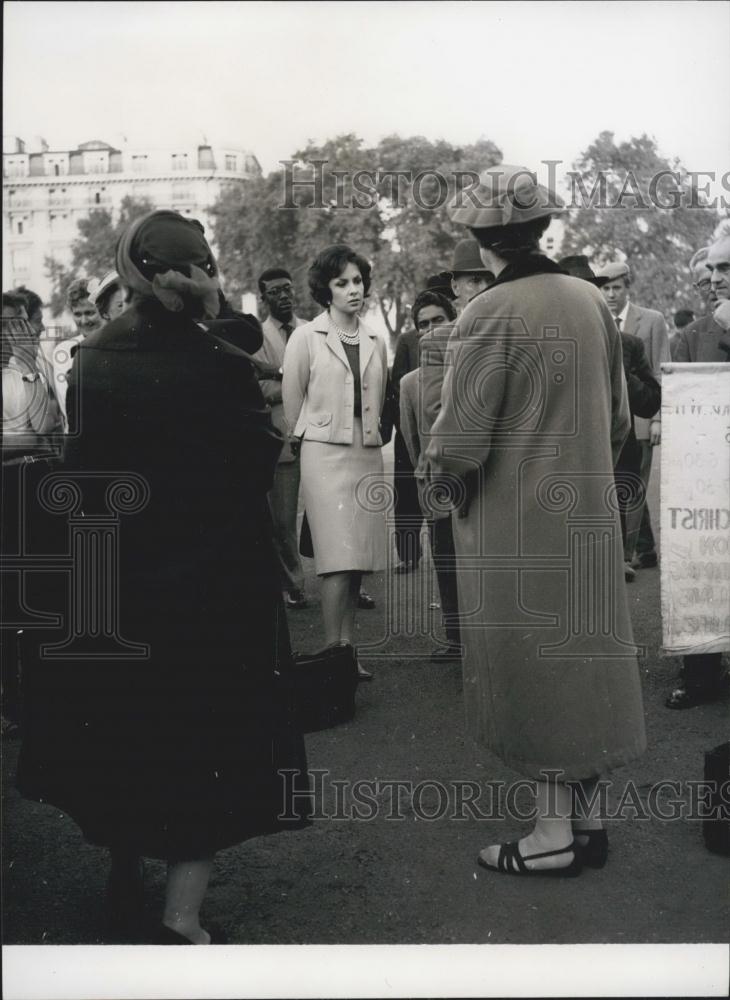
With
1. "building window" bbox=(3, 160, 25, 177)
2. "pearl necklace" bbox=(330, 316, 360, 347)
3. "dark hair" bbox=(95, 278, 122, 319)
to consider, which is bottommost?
"pearl necklace" bbox=(330, 316, 360, 347)

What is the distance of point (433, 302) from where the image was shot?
6.30 meters

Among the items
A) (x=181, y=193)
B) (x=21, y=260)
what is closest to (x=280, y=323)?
(x=181, y=193)

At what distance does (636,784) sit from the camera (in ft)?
15.2

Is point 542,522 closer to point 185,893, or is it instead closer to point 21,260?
point 185,893

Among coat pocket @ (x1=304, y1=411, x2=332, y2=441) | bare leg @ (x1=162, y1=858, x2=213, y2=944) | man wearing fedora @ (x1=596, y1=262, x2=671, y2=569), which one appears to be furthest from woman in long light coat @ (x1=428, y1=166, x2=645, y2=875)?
man wearing fedora @ (x1=596, y1=262, x2=671, y2=569)

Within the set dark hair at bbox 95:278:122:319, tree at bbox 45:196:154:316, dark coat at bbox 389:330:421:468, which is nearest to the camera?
tree at bbox 45:196:154:316

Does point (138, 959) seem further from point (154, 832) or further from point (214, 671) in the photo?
point (214, 671)

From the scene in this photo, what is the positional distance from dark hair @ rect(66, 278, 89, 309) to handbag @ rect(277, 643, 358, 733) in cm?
217

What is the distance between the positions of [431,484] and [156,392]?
1.00 meters

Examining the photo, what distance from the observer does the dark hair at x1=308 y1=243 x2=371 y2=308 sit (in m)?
5.66

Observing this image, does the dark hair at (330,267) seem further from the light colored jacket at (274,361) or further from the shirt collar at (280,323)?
→ the shirt collar at (280,323)

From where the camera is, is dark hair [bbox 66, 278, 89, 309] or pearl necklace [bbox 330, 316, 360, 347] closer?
pearl necklace [bbox 330, 316, 360, 347]

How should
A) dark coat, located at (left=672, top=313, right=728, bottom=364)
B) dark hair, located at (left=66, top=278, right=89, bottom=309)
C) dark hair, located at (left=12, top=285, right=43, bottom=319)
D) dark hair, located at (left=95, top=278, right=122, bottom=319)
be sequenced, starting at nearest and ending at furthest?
dark hair, located at (left=95, top=278, right=122, bottom=319) < dark hair, located at (left=12, top=285, right=43, bottom=319) < dark coat, located at (left=672, top=313, right=728, bottom=364) < dark hair, located at (left=66, top=278, right=89, bottom=309)

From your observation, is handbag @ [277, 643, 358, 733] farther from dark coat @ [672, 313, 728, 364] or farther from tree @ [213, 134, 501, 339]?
dark coat @ [672, 313, 728, 364]
